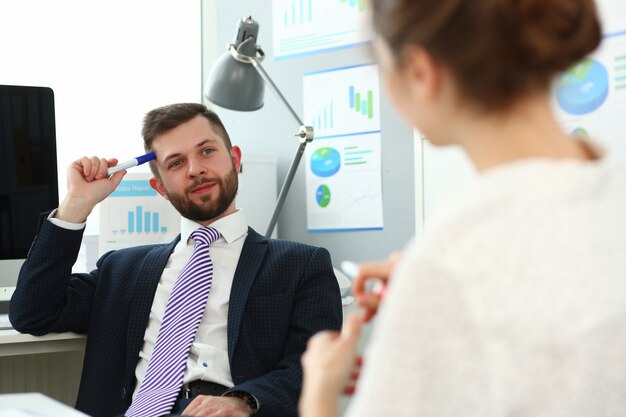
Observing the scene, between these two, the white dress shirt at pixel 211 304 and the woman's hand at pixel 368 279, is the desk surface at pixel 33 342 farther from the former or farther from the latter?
the woman's hand at pixel 368 279

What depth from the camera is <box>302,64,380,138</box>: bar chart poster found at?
2.52 meters

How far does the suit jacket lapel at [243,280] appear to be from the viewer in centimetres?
173

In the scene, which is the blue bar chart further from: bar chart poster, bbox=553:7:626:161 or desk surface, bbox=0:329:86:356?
bar chart poster, bbox=553:7:626:161

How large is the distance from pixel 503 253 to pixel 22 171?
1717 mm

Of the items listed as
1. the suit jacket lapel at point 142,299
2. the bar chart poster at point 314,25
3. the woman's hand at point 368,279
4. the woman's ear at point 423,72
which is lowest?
the suit jacket lapel at point 142,299

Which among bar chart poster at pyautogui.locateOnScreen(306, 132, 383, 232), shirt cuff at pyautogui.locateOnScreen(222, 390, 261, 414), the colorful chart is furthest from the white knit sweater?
the colorful chart

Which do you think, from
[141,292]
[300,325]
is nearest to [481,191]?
[300,325]

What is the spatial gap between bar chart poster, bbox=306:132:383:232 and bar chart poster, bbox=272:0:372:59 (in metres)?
0.32

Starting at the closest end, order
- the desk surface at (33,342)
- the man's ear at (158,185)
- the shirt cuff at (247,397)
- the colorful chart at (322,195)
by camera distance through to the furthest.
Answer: the shirt cuff at (247,397)
the desk surface at (33,342)
the man's ear at (158,185)
the colorful chart at (322,195)

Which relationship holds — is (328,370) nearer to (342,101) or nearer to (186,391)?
(186,391)

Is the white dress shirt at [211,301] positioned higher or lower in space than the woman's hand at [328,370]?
lower

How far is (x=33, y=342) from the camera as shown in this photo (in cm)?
184

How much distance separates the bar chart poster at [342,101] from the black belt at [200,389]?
Answer: 109 cm

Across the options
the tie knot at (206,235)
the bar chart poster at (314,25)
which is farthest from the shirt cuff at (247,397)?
the bar chart poster at (314,25)
